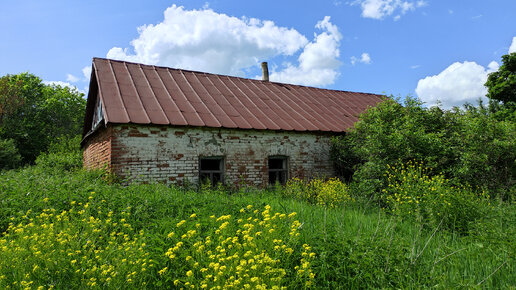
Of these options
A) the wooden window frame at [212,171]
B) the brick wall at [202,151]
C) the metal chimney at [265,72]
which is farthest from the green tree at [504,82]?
the wooden window frame at [212,171]

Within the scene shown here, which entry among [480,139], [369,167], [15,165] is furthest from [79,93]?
[480,139]

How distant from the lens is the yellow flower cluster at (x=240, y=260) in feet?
8.57

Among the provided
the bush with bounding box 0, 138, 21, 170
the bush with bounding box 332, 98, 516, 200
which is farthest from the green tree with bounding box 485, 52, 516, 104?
the bush with bounding box 0, 138, 21, 170

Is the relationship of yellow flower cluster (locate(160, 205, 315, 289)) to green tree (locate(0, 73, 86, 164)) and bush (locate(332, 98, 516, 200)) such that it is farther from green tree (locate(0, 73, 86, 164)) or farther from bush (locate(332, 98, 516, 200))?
green tree (locate(0, 73, 86, 164))

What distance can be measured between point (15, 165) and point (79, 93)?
14071 millimetres

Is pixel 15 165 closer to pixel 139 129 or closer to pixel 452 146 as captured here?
pixel 139 129

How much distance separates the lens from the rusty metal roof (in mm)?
9164

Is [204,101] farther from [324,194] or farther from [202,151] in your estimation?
[324,194]

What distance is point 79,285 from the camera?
2.92 meters

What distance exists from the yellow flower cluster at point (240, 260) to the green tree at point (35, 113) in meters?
27.0

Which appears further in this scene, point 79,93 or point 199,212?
point 79,93

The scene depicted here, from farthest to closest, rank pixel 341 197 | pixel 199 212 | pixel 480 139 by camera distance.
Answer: pixel 480 139 < pixel 341 197 < pixel 199 212

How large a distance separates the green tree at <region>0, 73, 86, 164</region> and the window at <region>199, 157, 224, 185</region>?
21.3 meters

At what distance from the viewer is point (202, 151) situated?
936cm
